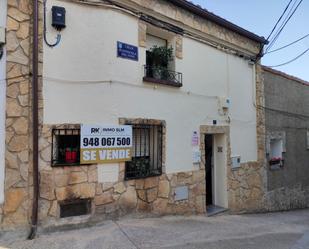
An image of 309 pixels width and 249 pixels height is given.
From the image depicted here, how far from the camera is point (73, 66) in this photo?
235 inches

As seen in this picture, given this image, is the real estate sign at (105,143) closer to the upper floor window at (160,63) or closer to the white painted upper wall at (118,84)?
the white painted upper wall at (118,84)

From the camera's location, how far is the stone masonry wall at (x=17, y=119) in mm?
5281

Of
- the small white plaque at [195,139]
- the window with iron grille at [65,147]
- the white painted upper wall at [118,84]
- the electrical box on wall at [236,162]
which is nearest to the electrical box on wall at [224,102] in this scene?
the white painted upper wall at [118,84]

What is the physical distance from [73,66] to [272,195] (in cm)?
815

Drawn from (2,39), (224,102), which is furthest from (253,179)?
(2,39)

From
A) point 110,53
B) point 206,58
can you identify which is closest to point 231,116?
point 206,58

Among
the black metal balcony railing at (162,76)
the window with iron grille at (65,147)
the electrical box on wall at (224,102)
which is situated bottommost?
the window with iron grille at (65,147)

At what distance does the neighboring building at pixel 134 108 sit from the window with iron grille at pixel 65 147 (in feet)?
0.06

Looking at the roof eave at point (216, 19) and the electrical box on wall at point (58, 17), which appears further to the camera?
the roof eave at point (216, 19)

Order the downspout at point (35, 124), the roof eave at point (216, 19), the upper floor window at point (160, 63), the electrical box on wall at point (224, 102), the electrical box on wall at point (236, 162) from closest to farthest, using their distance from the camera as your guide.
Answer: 1. the downspout at point (35, 124)
2. the upper floor window at point (160, 63)
3. the roof eave at point (216, 19)
4. the electrical box on wall at point (224, 102)
5. the electrical box on wall at point (236, 162)

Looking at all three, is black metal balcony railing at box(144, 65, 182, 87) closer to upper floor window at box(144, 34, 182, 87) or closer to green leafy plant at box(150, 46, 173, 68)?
upper floor window at box(144, 34, 182, 87)

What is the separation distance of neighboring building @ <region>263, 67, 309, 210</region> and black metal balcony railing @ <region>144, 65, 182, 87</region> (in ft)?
14.3

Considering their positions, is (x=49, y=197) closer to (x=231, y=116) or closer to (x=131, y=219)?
(x=131, y=219)

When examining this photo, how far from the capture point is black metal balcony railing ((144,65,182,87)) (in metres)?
7.17
